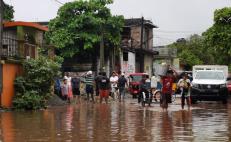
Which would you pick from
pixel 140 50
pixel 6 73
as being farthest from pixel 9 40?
pixel 140 50

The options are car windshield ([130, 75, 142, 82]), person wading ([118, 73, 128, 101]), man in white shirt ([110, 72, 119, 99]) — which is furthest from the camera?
car windshield ([130, 75, 142, 82])

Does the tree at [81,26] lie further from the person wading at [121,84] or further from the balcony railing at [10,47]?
the balcony railing at [10,47]

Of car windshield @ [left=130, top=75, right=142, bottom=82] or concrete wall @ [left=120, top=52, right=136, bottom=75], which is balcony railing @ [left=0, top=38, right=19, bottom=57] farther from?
concrete wall @ [left=120, top=52, right=136, bottom=75]

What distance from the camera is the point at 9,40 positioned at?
25406 millimetres

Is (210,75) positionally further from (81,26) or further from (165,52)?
(165,52)

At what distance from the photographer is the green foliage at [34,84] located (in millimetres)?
23422

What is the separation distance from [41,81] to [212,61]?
61602 mm

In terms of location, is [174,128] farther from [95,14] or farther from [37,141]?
[95,14]

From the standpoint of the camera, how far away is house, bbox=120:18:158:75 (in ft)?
183

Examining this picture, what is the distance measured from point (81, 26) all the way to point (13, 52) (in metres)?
18.0

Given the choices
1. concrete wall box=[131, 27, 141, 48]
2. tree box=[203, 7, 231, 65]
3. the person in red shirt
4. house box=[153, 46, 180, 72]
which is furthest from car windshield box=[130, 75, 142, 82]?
house box=[153, 46, 180, 72]

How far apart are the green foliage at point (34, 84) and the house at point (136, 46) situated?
29.0 metres

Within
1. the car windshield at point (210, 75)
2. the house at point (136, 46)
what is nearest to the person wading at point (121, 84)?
the car windshield at point (210, 75)

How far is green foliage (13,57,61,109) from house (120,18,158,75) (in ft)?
95.1
